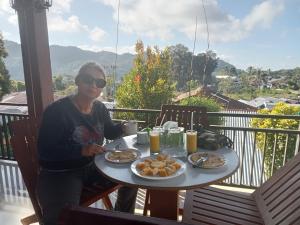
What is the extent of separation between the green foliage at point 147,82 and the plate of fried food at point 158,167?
873 cm

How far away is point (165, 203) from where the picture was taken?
1853mm

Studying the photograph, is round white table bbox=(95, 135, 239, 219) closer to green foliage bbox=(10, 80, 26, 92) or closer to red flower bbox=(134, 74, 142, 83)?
green foliage bbox=(10, 80, 26, 92)

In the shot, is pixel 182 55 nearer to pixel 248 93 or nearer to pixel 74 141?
pixel 248 93

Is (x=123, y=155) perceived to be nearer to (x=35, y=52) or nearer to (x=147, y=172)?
(x=147, y=172)

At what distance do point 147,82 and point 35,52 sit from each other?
26.0ft

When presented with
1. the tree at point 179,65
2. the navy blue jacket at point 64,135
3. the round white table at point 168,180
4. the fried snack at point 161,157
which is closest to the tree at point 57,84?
the navy blue jacket at point 64,135

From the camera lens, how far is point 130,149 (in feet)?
6.68

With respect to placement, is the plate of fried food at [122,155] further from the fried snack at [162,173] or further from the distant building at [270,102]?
the distant building at [270,102]

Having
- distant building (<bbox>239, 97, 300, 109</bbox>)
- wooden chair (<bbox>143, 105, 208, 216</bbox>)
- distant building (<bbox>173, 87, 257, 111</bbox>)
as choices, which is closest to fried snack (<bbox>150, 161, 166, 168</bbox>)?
wooden chair (<bbox>143, 105, 208, 216</bbox>)

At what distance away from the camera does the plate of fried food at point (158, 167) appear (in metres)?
1.56

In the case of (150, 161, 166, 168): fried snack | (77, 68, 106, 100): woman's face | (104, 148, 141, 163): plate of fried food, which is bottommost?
(104, 148, 141, 163): plate of fried food

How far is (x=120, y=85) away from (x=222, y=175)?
9.72 m

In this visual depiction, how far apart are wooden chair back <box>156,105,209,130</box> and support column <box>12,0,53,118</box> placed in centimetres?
137

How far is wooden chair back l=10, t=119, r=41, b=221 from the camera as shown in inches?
79.8
